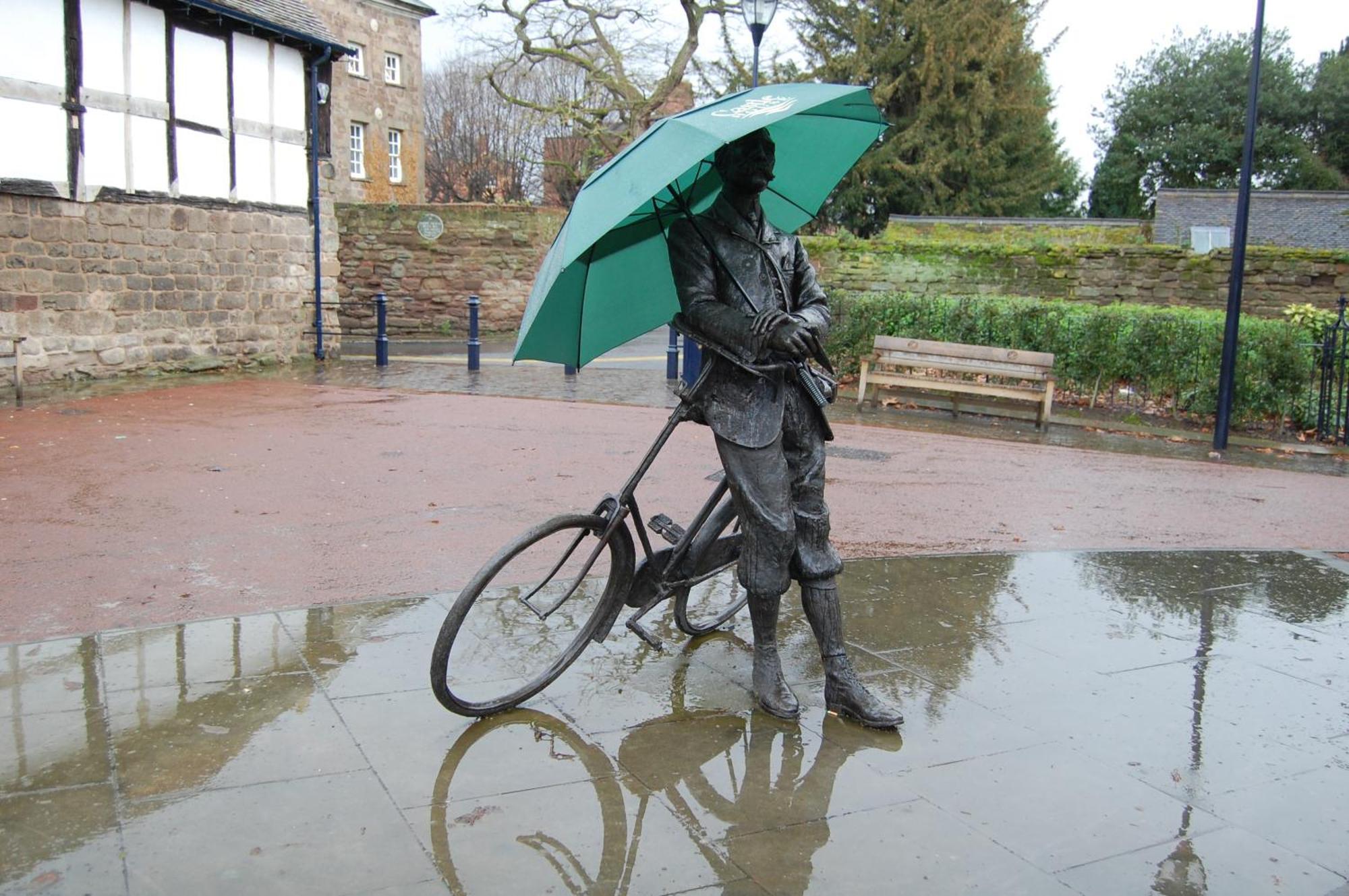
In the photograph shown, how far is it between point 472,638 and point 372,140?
35060 millimetres

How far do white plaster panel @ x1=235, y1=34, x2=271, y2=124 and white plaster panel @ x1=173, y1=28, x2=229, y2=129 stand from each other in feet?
0.82

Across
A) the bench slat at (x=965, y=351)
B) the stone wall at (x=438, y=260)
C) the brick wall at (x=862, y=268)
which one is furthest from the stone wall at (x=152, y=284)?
the bench slat at (x=965, y=351)

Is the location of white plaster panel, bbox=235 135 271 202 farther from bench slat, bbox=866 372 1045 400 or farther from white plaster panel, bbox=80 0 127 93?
bench slat, bbox=866 372 1045 400

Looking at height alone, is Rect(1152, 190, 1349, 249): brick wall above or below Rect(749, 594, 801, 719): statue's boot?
above

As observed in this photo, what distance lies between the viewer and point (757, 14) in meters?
13.6

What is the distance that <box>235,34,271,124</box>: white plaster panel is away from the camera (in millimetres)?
16047

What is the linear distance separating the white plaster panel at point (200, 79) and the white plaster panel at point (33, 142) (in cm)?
197

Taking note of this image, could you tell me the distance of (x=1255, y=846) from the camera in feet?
10.7

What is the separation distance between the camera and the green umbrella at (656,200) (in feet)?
11.3

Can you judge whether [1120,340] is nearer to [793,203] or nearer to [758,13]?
[758,13]

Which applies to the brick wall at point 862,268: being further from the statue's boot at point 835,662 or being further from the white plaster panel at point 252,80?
the statue's boot at point 835,662

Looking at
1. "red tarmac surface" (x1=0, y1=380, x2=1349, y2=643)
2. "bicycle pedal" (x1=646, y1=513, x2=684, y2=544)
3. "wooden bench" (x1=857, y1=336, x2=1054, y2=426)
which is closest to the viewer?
"bicycle pedal" (x1=646, y1=513, x2=684, y2=544)

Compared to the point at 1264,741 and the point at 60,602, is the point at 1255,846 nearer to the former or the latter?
the point at 1264,741

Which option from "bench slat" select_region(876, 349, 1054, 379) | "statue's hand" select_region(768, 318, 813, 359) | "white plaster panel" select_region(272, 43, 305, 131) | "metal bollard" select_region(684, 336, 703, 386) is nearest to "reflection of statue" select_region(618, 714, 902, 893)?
"statue's hand" select_region(768, 318, 813, 359)
